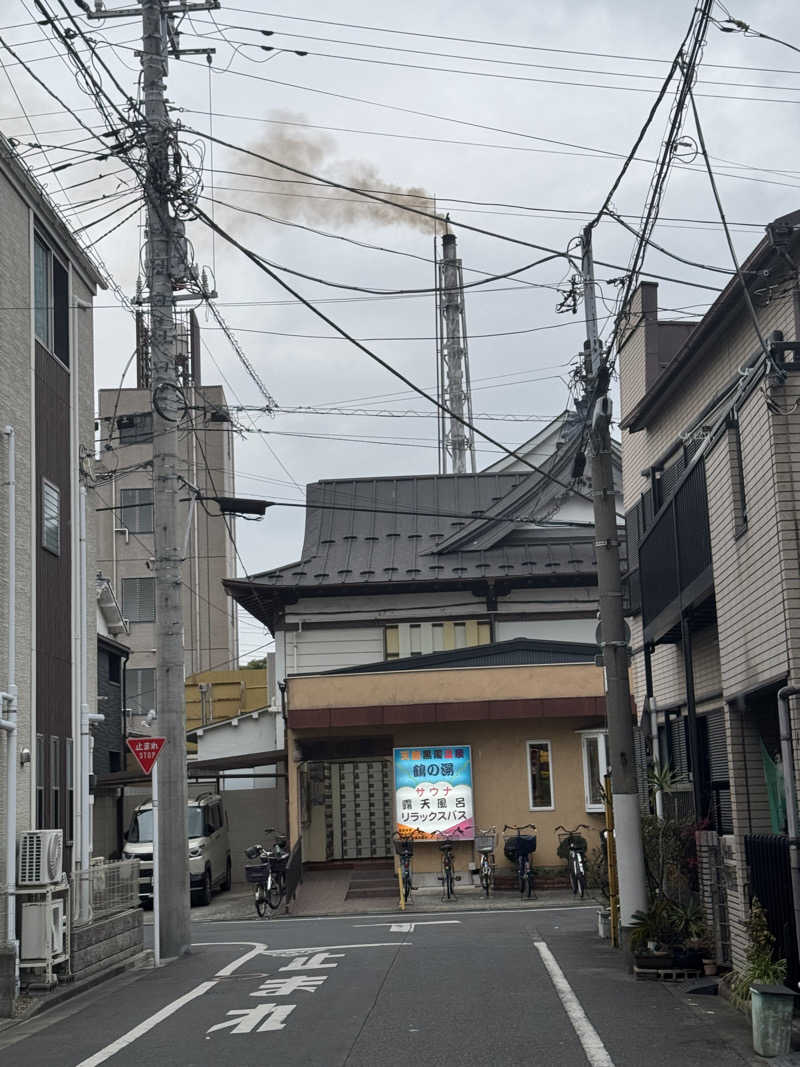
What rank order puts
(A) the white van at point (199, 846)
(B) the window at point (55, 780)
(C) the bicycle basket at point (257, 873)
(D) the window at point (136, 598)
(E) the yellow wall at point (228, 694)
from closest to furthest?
(B) the window at point (55, 780), (C) the bicycle basket at point (257, 873), (A) the white van at point (199, 846), (E) the yellow wall at point (228, 694), (D) the window at point (136, 598)

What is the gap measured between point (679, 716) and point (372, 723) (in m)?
10.6

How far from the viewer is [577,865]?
2641cm

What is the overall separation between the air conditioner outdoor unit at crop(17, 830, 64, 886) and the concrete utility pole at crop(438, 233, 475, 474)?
130 feet

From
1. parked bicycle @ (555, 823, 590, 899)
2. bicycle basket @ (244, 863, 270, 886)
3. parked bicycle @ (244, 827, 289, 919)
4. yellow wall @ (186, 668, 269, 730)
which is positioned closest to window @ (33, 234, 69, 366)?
bicycle basket @ (244, 863, 270, 886)

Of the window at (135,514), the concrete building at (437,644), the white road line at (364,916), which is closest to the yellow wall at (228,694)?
the concrete building at (437,644)

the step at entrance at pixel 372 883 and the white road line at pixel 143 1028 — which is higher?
the white road line at pixel 143 1028

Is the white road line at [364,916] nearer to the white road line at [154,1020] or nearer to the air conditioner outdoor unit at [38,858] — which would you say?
the white road line at [154,1020]

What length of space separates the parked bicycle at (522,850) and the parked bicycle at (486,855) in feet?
1.14

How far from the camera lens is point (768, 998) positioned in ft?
31.4

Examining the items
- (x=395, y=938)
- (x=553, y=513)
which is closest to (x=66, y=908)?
(x=395, y=938)

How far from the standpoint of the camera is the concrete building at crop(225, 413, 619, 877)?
29188 mm

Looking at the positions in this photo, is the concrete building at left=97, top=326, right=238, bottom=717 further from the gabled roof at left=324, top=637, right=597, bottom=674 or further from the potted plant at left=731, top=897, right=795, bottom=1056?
the potted plant at left=731, top=897, right=795, bottom=1056

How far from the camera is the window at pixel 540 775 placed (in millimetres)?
29203

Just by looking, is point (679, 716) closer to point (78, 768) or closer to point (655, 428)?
point (655, 428)
